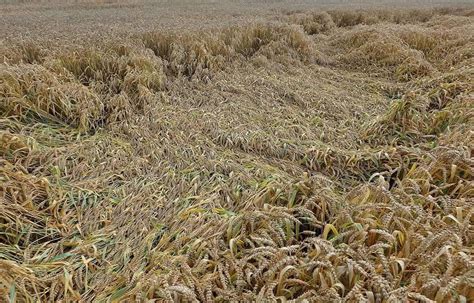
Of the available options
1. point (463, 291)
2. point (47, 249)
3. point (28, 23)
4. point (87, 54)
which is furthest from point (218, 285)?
point (28, 23)

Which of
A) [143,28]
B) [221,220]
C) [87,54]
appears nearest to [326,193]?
[221,220]

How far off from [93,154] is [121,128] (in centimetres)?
45

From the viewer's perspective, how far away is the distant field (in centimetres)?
122

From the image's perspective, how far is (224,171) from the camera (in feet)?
7.47

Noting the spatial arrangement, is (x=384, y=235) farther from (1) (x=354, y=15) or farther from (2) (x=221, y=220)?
(1) (x=354, y=15)

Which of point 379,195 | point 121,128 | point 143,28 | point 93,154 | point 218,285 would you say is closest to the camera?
point 218,285

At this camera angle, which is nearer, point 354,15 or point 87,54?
point 87,54

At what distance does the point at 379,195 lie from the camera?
159cm

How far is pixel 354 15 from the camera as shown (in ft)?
27.1

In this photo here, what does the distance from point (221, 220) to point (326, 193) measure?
561 mm

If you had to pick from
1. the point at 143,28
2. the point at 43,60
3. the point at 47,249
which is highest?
the point at 143,28

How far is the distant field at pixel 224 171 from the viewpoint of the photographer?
122 cm

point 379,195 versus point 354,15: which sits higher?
point 354,15

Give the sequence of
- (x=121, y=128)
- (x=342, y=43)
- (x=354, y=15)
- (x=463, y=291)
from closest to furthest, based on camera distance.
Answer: (x=463, y=291) → (x=121, y=128) → (x=342, y=43) → (x=354, y=15)
